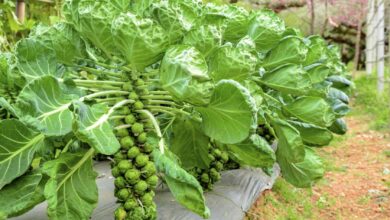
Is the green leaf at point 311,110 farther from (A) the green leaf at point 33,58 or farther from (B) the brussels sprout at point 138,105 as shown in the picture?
(A) the green leaf at point 33,58

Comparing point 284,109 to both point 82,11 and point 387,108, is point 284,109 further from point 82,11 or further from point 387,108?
point 387,108

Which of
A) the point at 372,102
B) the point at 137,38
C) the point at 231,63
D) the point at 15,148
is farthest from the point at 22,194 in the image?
the point at 372,102

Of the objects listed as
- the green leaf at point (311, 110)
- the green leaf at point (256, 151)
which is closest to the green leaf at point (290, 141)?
the green leaf at point (256, 151)

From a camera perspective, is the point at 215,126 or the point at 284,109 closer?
the point at 215,126

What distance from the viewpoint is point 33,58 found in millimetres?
1960

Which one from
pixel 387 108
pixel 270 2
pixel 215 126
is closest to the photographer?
pixel 215 126

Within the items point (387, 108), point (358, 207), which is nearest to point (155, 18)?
point (358, 207)

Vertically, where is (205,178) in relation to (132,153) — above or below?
below

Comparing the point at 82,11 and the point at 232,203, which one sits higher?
the point at 82,11

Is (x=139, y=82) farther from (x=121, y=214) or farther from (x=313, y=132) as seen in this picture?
(x=313, y=132)

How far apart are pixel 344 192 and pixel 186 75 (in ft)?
8.84

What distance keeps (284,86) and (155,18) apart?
77 cm

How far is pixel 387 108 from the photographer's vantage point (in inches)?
296

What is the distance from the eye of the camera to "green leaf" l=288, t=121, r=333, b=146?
260cm
